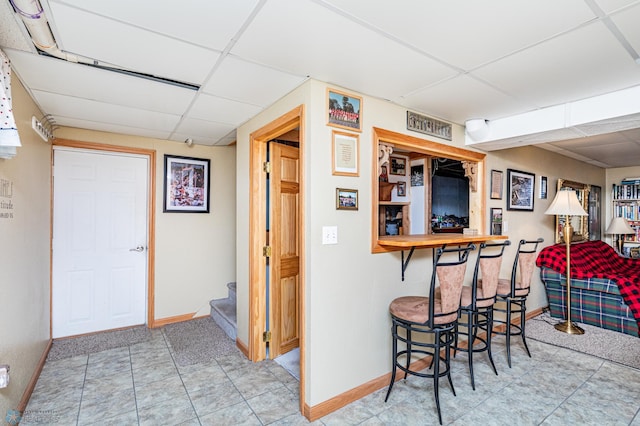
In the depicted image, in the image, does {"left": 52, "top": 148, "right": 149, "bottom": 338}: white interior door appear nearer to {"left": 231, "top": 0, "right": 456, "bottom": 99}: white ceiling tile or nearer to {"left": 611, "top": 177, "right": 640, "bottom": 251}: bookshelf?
→ {"left": 231, "top": 0, "right": 456, "bottom": 99}: white ceiling tile

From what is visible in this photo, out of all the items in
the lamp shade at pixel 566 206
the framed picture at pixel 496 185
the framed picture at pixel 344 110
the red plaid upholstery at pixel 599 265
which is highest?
the framed picture at pixel 344 110

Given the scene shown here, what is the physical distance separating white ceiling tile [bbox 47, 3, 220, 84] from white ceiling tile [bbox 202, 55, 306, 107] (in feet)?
0.32

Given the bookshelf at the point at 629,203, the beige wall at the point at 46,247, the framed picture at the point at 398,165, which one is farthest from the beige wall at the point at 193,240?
the bookshelf at the point at 629,203

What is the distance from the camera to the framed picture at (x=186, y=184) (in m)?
3.80

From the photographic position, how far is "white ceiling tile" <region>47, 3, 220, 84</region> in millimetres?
1479

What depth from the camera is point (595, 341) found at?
10.9 feet

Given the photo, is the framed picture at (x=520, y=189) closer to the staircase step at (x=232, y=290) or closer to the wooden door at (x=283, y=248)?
the wooden door at (x=283, y=248)

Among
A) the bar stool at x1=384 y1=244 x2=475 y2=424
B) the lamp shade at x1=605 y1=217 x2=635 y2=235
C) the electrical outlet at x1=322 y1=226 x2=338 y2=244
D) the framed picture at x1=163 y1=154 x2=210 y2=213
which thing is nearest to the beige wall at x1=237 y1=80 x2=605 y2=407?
the electrical outlet at x1=322 y1=226 x2=338 y2=244

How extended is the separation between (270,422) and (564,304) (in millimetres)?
3922

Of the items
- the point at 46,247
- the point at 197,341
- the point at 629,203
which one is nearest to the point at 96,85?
the point at 46,247

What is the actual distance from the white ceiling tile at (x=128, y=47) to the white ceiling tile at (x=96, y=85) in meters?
0.21

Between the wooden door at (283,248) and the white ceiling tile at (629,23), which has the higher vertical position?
the white ceiling tile at (629,23)

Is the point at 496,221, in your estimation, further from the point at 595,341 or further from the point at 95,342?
the point at 95,342

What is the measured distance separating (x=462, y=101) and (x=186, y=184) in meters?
3.13
